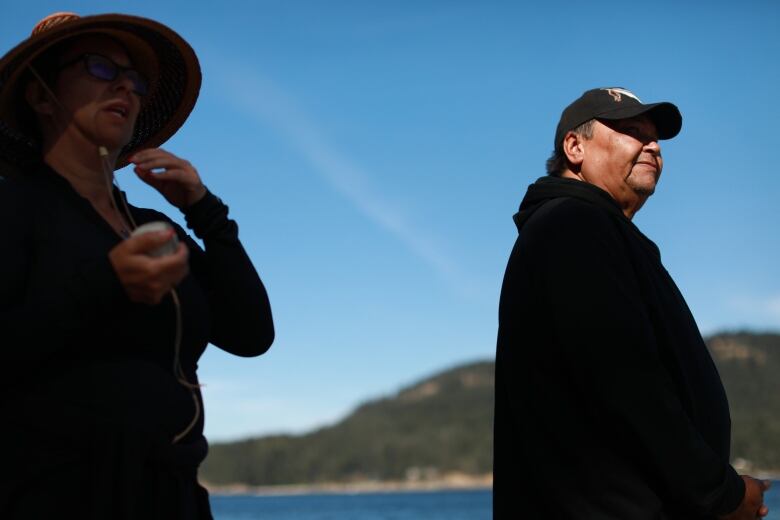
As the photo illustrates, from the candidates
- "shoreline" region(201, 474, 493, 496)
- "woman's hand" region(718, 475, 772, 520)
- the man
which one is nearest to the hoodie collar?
the man

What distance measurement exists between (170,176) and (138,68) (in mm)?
372

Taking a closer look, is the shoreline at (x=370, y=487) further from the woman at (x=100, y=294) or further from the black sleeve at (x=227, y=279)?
the woman at (x=100, y=294)

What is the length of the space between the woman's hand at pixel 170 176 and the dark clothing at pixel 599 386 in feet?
3.99

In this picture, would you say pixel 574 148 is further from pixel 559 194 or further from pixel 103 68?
pixel 103 68

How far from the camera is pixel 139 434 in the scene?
78.8 inches

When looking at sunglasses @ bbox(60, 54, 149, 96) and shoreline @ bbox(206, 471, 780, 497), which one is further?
shoreline @ bbox(206, 471, 780, 497)

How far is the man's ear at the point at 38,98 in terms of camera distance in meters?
2.31

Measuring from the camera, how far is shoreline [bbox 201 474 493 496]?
174 meters

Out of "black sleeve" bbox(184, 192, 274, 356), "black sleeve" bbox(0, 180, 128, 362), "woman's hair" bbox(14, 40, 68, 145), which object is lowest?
"black sleeve" bbox(0, 180, 128, 362)

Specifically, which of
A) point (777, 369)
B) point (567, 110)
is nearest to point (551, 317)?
point (567, 110)

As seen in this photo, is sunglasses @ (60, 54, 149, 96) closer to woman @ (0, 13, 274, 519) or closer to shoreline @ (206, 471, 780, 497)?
woman @ (0, 13, 274, 519)

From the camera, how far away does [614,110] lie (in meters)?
3.54

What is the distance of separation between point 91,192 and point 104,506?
0.75 m

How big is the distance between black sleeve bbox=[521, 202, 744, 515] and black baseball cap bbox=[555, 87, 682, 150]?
60 centimetres
